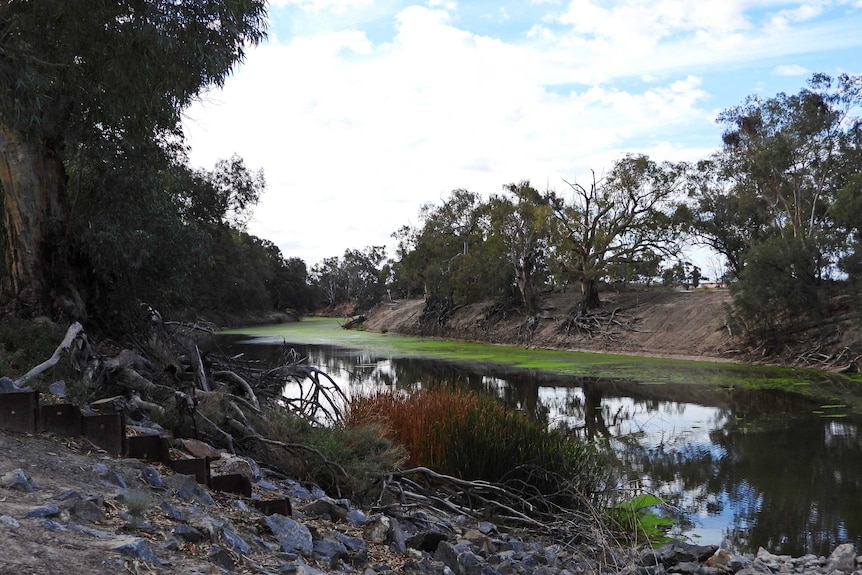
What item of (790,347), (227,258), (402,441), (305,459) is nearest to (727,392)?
(790,347)

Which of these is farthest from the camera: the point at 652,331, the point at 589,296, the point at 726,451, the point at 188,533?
the point at 589,296

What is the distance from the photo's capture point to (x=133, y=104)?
28.9 ft

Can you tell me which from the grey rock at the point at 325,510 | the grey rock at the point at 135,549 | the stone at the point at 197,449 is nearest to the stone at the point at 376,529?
the grey rock at the point at 325,510

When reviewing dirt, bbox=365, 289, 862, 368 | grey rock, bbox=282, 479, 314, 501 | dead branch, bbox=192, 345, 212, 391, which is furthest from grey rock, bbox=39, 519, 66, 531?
dirt, bbox=365, 289, 862, 368

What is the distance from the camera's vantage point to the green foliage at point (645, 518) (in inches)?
309

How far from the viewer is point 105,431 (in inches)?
213

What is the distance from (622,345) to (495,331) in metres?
10.7

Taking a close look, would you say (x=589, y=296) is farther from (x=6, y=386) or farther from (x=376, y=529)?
(x=6, y=386)

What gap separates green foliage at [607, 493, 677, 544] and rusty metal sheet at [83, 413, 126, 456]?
4.79m

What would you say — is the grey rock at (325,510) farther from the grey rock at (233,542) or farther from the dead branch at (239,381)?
the dead branch at (239,381)

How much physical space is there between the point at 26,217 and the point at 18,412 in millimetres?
→ 5933

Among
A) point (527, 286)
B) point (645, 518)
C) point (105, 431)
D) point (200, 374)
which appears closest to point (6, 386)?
point (105, 431)

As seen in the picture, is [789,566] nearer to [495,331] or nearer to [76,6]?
[76,6]

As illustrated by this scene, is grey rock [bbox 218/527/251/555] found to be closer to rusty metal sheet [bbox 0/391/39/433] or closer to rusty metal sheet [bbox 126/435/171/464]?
rusty metal sheet [bbox 126/435/171/464]
